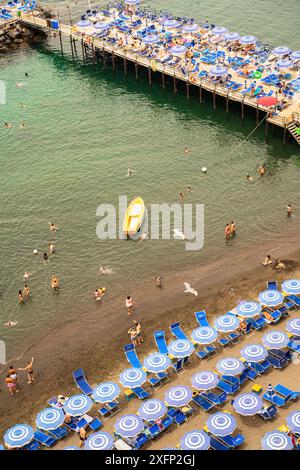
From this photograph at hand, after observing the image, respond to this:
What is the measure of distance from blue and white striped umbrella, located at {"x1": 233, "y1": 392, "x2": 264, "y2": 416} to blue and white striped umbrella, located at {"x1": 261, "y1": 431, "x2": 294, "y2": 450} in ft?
6.50

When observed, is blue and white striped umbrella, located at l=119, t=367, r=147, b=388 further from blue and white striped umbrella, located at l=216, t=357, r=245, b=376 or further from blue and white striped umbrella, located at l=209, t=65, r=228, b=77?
blue and white striped umbrella, located at l=209, t=65, r=228, b=77

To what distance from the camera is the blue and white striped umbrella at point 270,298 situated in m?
41.5

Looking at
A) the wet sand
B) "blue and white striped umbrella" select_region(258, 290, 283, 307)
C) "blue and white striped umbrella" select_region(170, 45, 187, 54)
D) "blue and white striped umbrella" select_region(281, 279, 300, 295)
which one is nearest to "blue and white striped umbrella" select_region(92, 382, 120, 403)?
the wet sand

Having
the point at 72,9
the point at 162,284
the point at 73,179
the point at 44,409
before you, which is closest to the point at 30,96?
the point at 73,179

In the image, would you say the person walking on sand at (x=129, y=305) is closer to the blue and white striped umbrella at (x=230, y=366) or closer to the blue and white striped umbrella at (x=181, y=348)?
the blue and white striped umbrella at (x=181, y=348)

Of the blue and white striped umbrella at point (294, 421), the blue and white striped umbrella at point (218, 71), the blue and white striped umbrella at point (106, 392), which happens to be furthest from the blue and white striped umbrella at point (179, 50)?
the blue and white striped umbrella at point (294, 421)

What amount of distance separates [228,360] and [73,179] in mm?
28961

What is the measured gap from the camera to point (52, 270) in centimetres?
4991

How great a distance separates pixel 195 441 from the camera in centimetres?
3198

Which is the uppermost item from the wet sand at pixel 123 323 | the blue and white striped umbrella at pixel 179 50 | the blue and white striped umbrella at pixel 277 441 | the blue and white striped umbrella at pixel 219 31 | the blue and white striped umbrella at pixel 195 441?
the blue and white striped umbrella at pixel 219 31

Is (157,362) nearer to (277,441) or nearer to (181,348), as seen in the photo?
(181,348)

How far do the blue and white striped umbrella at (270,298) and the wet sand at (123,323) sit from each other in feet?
9.41

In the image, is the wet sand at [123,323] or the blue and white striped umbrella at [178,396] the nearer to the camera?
the blue and white striped umbrella at [178,396]

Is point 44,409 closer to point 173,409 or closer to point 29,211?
point 173,409
